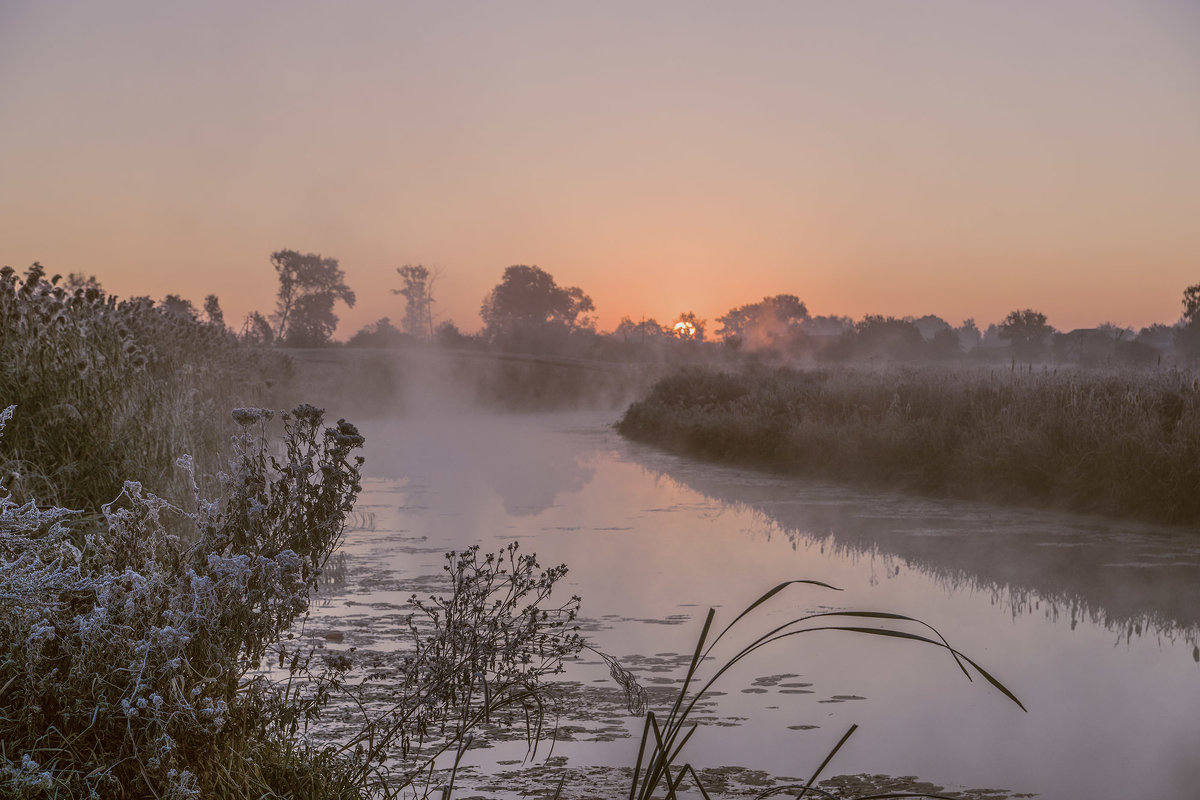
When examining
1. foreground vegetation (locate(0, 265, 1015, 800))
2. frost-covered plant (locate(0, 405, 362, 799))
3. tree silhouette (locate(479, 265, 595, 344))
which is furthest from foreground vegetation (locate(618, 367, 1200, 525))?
tree silhouette (locate(479, 265, 595, 344))

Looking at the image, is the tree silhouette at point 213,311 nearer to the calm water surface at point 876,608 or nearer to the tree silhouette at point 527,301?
the calm water surface at point 876,608

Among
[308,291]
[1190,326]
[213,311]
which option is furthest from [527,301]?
[213,311]

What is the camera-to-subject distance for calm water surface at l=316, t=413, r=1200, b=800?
4.33m

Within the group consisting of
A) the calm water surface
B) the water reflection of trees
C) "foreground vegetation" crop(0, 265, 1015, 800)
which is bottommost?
the calm water surface

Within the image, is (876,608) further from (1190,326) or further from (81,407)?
(1190,326)

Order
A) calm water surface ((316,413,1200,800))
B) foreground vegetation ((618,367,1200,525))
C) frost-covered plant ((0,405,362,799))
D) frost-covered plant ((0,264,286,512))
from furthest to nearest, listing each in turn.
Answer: foreground vegetation ((618,367,1200,525)) → frost-covered plant ((0,264,286,512)) → calm water surface ((316,413,1200,800)) → frost-covered plant ((0,405,362,799))

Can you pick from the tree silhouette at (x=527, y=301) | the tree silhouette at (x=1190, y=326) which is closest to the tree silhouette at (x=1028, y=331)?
the tree silhouette at (x=1190, y=326)

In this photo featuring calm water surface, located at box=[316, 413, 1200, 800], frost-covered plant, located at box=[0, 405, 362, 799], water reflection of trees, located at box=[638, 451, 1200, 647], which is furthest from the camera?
water reflection of trees, located at box=[638, 451, 1200, 647]

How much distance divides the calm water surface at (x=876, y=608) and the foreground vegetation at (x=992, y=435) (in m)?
0.77

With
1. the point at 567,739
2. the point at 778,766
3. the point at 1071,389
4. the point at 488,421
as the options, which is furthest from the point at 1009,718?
the point at 488,421

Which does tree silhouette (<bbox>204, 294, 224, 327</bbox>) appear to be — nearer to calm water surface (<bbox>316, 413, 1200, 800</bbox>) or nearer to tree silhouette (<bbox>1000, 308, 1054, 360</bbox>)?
calm water surface (<bbox>316, 413, 1200, 800</bbox>)

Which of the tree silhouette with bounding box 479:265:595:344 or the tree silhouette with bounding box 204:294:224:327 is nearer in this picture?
the tree silhouette with bounding box 204:294:224:327

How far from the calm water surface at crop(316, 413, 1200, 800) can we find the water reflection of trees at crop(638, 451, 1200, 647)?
0.10ft

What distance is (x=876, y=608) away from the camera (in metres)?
6.64
